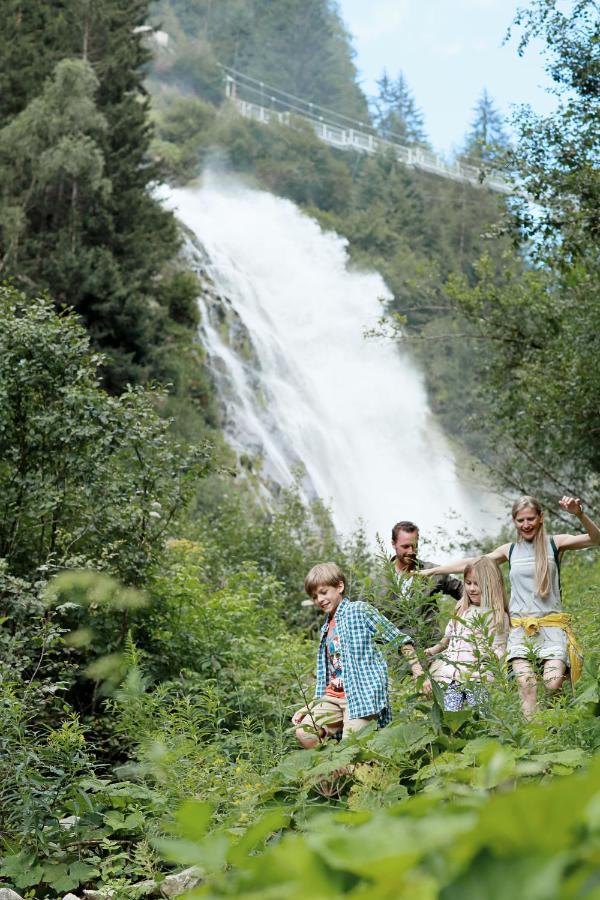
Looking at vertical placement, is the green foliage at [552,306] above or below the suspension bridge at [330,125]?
below

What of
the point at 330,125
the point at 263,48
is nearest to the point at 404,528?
the point at 330,125

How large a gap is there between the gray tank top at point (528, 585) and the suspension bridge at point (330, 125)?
171ft

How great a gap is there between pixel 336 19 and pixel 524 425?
81.6 m

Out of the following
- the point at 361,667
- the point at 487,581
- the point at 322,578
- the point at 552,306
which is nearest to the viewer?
the point at 361,667

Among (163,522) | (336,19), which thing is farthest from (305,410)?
(336,19)

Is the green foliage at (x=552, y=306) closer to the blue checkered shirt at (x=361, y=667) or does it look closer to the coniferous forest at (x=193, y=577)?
the coniferous forest at (x=193, y=577)

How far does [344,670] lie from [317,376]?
34.7 metres

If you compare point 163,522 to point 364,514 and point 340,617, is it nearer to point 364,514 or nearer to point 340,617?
point 340,617

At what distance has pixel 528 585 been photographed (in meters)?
5.98

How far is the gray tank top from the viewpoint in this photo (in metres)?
5.91

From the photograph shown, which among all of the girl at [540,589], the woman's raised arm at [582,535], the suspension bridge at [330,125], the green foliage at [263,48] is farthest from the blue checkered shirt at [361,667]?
the green foliage at [263,48]

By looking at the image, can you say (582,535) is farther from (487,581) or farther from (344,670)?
(344,670)

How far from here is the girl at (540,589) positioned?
220 inches

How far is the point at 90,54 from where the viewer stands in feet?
88.3
